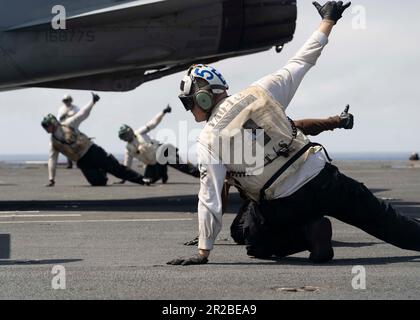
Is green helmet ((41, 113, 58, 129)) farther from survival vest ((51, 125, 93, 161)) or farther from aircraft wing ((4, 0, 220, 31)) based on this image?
aircraft wing ((4, 0, 220, 31))

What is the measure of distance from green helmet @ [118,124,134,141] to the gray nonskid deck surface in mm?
11463

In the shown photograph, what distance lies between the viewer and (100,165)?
83.5 feet

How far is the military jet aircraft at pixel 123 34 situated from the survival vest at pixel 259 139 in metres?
7.67

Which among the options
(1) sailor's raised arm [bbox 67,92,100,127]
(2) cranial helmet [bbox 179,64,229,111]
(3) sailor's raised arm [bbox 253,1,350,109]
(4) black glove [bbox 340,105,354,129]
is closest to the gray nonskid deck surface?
(4) black glove [bbox 340,105,354,129]

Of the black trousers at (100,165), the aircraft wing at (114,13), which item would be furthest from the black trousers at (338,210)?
the black trousers at (100,165)

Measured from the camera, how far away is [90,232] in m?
12.5

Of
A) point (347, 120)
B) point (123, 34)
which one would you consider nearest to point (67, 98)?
point (123, 34)

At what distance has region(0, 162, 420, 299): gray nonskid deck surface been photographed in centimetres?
732

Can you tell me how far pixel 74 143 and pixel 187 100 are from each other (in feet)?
53.2
